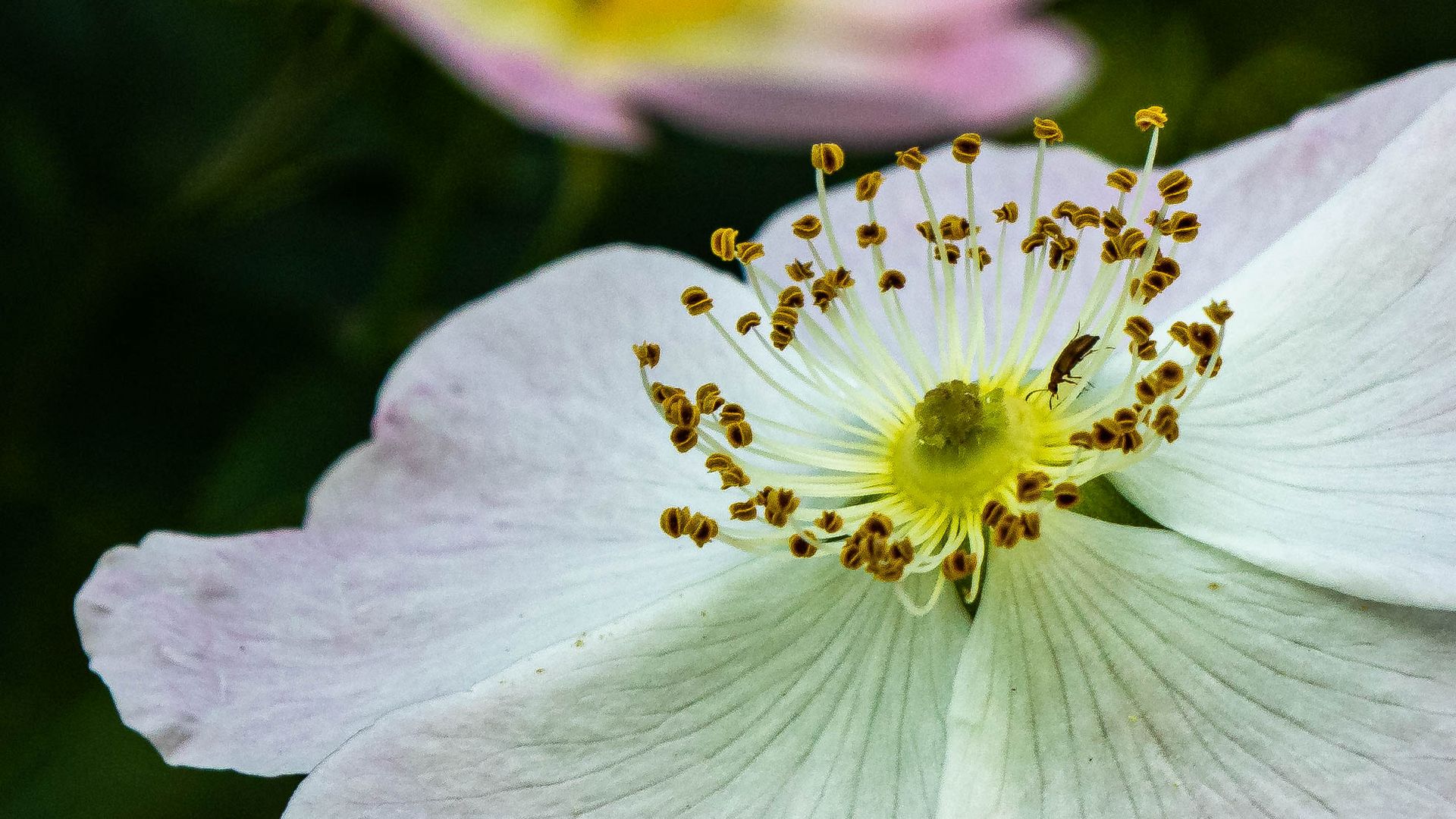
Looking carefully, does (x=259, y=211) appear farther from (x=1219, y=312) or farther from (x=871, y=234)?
(x=1219, y=312)

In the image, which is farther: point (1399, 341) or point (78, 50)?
point (78, 50)

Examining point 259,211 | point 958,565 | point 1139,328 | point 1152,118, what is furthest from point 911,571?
point 259,211

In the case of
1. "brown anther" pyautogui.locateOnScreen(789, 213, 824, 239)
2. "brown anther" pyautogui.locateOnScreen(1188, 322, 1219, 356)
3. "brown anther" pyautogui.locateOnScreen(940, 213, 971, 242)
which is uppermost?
"brown anther" pyautogui.locateOnScreen(940, 213, 971, 242)

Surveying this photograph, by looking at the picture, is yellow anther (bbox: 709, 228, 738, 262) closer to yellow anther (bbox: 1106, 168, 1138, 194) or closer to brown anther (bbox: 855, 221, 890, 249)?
brown anther (bbox: 855, 221, 890, 249)

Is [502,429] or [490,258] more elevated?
[490,258]

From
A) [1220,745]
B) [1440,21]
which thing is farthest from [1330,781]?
[1440,21]

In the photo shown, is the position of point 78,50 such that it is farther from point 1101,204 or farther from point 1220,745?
point 1220,745

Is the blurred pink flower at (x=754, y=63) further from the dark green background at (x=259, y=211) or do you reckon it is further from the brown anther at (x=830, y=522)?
the brown anther at (x=830, y=522)

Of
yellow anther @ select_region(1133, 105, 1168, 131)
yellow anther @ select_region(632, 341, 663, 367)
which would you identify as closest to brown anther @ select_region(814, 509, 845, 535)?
yellow anther @ select_region(632, 341, 663, 367)
